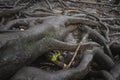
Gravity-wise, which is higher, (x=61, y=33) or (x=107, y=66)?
(x=61, y=33)

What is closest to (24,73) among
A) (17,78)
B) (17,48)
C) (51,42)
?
(17,78)

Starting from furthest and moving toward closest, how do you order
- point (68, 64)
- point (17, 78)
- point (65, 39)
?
point (65, 39)
point (68, 64)
point (17, 78)

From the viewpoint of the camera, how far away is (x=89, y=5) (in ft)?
24.1

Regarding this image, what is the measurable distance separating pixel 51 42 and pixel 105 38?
163 centimetres

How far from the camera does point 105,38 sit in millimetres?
4773

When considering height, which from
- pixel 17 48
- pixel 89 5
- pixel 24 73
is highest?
pixel 17 48

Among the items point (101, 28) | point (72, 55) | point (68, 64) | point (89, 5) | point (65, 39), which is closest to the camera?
point (68, 64)

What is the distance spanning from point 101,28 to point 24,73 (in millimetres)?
2932

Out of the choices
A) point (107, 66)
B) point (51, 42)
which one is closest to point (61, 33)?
point (51, 42)

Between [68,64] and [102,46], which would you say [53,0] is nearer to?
[102,46]

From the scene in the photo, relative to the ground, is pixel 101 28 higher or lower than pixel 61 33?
Result: lower

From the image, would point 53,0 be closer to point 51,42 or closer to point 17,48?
point 51,42

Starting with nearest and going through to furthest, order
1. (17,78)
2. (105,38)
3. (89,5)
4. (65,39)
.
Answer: (17,78), (65,39), (105,38), (89,5)

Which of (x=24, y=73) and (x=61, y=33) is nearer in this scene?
(x=24, y=73)
